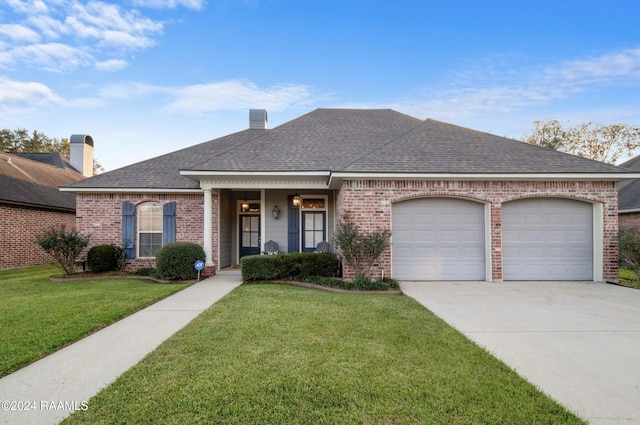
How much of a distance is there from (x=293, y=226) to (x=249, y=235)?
2.10 metres

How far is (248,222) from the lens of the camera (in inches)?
480

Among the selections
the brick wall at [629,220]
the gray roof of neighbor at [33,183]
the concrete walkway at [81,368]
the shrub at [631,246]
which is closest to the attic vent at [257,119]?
the gray roof of neighbor at [33,183]

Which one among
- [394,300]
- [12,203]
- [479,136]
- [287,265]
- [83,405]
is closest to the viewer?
[83,405]

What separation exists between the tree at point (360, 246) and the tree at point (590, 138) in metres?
26.8

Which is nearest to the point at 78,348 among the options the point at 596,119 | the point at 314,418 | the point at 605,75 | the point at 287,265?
the point at 314,418

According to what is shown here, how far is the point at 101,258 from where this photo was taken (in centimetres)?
974

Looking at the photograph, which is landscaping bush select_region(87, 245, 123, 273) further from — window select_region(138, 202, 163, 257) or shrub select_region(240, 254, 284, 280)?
shrub select_region(240, 254, 284, 280)

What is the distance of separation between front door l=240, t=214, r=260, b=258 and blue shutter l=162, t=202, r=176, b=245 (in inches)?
97.1

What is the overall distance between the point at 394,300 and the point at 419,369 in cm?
324

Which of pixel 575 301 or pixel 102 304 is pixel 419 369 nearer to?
pixel 575 301

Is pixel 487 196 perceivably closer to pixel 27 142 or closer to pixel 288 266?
pixel 288 266

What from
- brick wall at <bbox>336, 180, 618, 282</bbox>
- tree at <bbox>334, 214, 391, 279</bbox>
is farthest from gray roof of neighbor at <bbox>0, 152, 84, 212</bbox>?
brick wall at <bbox>336, 180, 618, 282</bbox>

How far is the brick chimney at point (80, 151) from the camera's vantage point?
66.6 ft

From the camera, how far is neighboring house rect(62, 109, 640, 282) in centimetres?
848
